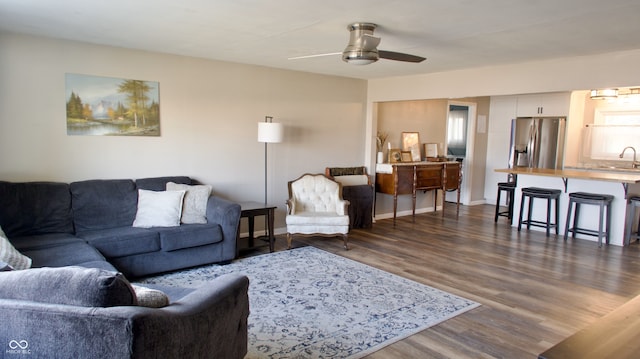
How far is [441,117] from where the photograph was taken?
25.7 ft

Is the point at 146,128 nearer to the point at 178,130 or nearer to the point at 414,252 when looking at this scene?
the point at 178,130

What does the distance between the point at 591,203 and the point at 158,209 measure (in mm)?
5336

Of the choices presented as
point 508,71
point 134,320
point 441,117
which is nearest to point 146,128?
point 134,320


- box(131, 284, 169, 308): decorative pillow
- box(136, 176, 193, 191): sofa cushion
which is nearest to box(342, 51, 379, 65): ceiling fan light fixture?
box(131, 284, 169, 308): decorative pillow

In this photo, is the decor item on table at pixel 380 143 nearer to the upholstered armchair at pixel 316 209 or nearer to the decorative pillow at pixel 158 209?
the upholstered armchair at pixel 316 209

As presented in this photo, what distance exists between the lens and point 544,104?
7527 mm

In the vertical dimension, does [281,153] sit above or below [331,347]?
above

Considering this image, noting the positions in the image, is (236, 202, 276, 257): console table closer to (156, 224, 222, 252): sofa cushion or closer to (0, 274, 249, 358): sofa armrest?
(156, 224, 222, 252): sofa cushion

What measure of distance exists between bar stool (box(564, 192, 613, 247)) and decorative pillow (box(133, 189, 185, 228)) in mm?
5031

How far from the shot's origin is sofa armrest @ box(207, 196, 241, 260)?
4.27m

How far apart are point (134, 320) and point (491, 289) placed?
3258mm

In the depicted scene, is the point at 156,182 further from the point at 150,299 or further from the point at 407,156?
the point at 407,156
